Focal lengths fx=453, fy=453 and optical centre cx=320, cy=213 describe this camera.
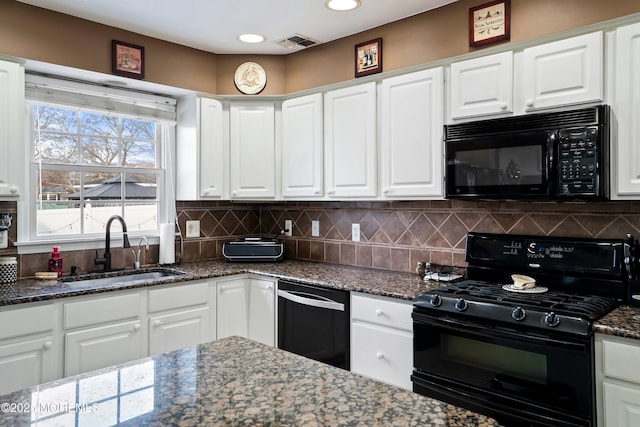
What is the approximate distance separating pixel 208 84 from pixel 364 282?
190 centimetres

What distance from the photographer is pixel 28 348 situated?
2271mm

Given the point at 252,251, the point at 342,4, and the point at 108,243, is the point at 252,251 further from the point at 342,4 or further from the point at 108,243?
the point at 342,4

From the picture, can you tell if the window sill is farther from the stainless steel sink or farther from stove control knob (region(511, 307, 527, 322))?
stove control knob (region(511, 307, 527, 322))

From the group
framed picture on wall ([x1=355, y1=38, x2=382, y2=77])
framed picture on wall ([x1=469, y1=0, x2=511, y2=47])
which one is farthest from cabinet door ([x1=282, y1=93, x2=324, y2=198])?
framed picture on wall ([x1=469, y1=0, x2=511, y2=47])

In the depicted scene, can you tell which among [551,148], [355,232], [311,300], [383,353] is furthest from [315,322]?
[551,148]

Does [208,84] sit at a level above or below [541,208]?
above

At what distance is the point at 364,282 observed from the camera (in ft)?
8.75

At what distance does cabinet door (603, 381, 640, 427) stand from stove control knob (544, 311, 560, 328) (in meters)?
0.27

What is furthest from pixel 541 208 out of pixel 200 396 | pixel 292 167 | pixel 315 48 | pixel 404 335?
pixel 200 396

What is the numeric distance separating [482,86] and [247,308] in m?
2.08

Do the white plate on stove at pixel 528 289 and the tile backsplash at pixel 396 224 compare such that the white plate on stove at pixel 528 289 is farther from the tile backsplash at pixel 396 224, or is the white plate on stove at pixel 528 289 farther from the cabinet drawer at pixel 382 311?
the cabinet drawer at pixel 382 311

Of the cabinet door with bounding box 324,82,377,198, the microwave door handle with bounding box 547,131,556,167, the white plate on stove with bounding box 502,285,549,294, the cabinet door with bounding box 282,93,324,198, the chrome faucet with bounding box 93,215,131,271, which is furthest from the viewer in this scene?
the cabinet door with bounding box 282,93,324,198

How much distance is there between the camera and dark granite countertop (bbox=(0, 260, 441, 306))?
2362 mm

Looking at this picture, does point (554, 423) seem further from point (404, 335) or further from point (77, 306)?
point (77, 306)
